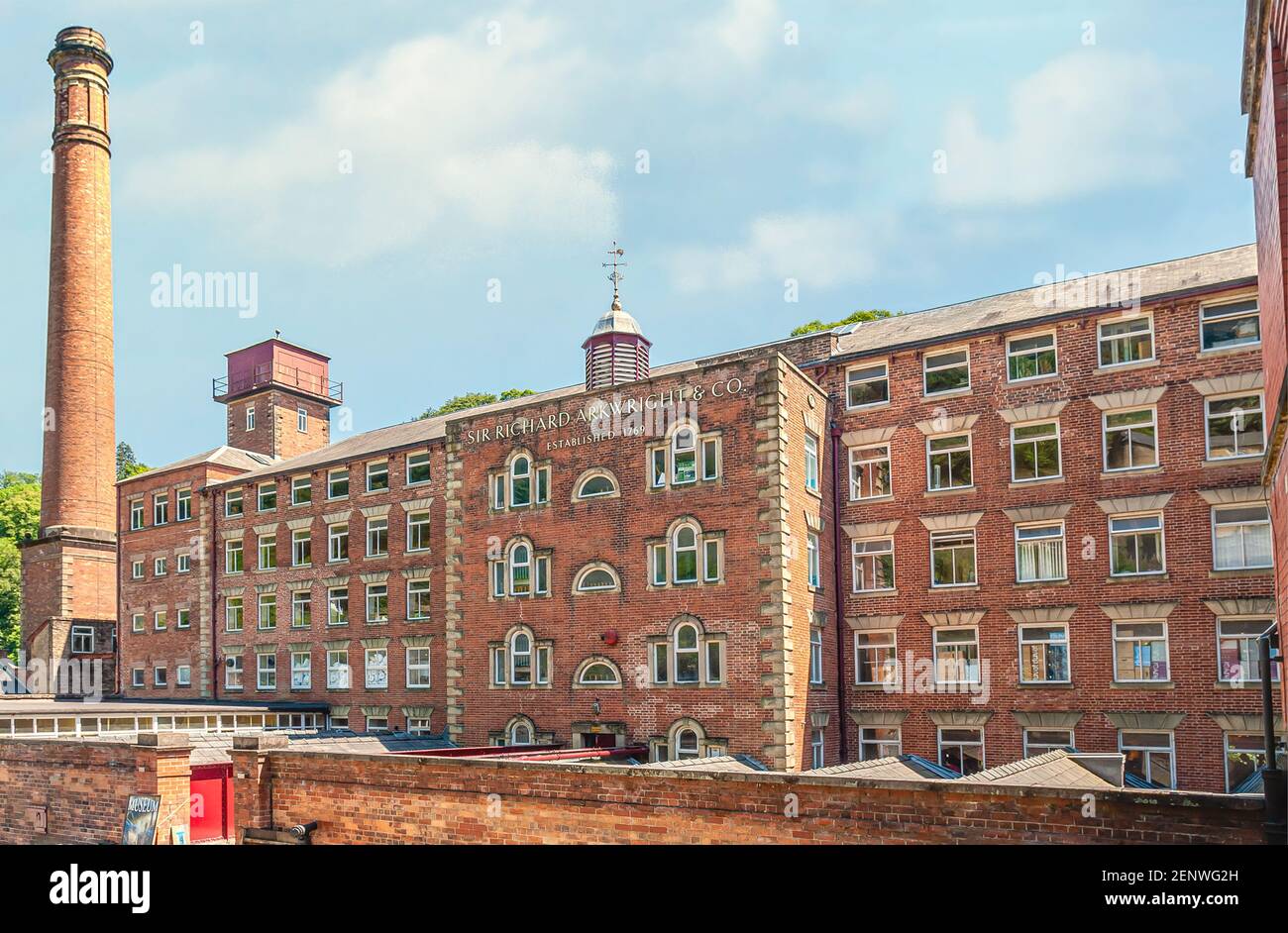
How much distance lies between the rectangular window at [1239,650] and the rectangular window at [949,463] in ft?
22.6

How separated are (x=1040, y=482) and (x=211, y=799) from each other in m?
21.3

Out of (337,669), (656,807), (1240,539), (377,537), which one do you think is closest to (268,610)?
(337,669)

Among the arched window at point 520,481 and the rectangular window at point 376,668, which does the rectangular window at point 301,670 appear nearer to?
the rectangular window at point 376,668

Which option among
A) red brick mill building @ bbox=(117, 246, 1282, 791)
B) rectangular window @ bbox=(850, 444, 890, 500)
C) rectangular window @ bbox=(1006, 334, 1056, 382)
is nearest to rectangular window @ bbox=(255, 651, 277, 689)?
red brick mill building @ bbox=(117, 246, 1282, 791)

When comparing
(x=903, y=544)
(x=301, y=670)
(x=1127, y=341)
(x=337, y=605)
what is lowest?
(x=301, y=670)

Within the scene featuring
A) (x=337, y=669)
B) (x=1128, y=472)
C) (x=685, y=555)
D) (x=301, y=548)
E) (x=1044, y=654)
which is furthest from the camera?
(x=301, y=548)

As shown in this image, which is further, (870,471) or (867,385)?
(867,385)

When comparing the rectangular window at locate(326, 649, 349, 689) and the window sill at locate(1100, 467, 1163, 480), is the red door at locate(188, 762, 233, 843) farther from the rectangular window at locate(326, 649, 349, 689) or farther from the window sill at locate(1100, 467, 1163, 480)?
the window sill at locate(1100, 467, 1163, 480)

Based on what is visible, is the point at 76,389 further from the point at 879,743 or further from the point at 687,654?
the point at 879,743

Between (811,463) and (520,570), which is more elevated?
(811,463)

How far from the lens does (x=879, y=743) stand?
28797 millimetres
